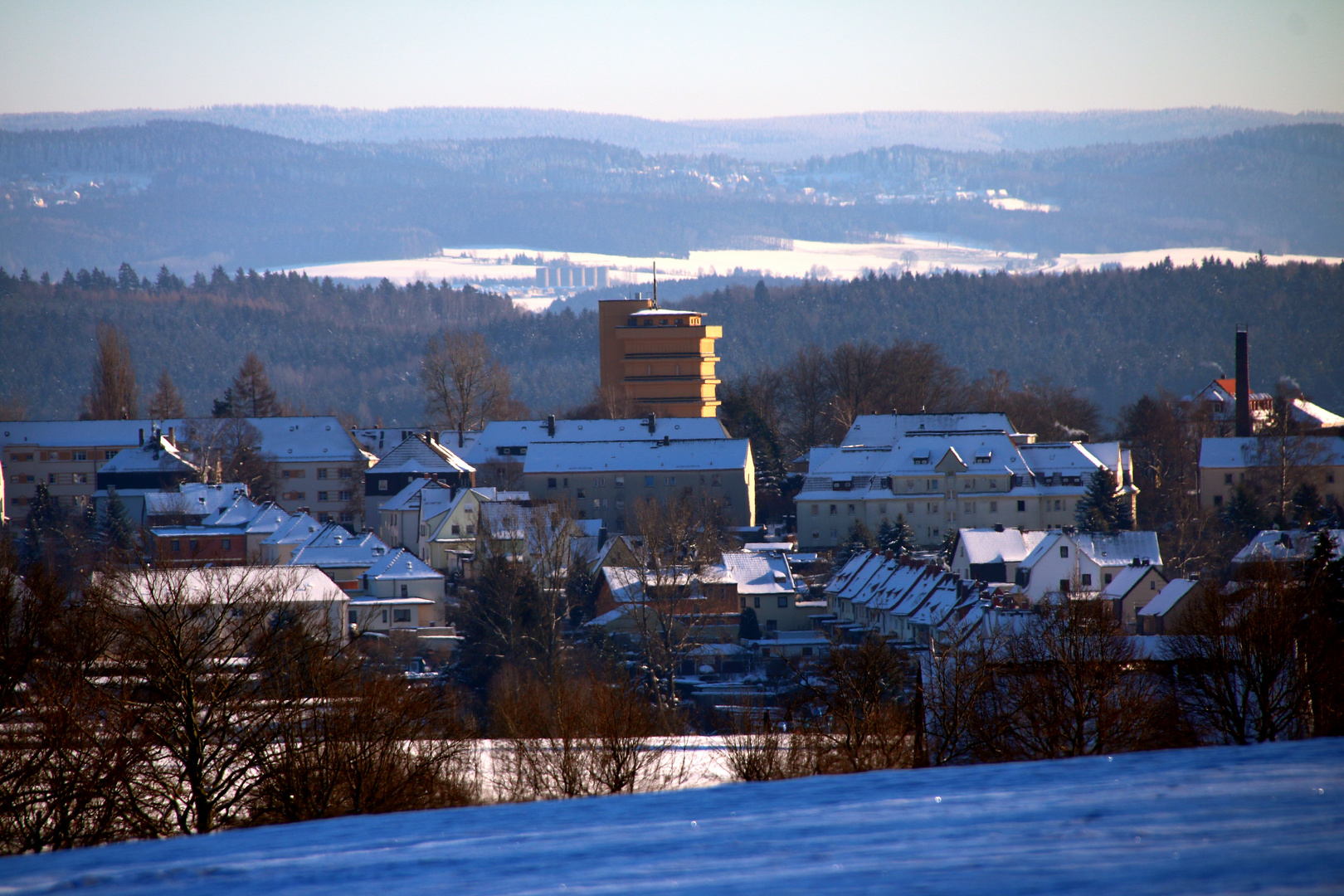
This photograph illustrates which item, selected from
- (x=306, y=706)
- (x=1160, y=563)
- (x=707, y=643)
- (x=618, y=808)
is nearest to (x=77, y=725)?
(x=306, y=706)

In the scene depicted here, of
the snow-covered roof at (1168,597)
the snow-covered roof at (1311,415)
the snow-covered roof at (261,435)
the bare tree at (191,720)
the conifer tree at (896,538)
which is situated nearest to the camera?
the bare tree at (191,720)

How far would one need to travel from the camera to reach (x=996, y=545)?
45062mm

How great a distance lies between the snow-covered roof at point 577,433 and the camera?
211 feet

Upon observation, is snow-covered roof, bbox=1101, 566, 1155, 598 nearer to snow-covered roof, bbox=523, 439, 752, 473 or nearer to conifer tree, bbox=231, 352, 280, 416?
snow-covered roof, bbox=523, 439, 752, 473

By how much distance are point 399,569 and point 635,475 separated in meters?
18.7

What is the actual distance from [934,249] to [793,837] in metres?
196

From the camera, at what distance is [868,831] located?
21.4 ft

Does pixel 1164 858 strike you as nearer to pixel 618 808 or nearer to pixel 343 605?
pixel 618 808

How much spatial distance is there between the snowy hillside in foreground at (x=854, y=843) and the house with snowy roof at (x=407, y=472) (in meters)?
52.5

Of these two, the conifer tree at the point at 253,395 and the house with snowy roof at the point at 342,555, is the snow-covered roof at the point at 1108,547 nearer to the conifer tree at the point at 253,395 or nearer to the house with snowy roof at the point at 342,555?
the house with snowy roof at the point at 342,555

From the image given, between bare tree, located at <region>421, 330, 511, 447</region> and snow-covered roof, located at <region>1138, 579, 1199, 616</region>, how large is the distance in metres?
52.4

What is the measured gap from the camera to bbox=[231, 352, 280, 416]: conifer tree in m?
82.5

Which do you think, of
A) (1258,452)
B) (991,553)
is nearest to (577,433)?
(991,553)

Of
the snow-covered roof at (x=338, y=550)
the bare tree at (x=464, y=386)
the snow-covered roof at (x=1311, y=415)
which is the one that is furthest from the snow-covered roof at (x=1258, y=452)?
the bare tree at (x=464, y=386)
